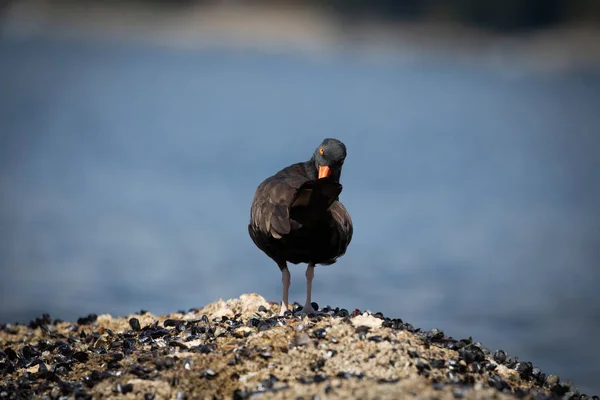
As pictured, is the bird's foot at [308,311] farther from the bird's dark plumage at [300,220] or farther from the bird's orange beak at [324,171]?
the bird's orange beak at [324,171]

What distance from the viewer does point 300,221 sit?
7684 millimetres

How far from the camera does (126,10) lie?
199 ft

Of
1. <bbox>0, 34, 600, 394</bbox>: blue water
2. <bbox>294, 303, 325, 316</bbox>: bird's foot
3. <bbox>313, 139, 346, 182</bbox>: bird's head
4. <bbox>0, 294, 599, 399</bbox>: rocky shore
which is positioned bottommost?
<bbox>0, 294, 599, 399</bbox>: rocky shore

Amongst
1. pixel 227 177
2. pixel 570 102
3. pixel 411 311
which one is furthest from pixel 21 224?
pixel 570 102

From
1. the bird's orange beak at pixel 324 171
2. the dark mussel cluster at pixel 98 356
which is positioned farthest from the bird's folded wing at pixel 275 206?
the dark mussel cluster at pixel 98 356

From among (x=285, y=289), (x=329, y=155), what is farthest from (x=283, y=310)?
(x=329, y=155)

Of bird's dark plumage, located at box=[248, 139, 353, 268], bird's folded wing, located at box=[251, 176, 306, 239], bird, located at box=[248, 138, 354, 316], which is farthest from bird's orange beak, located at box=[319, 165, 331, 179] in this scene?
bird's folded wing, located at box=[251, 176, 306, 239]

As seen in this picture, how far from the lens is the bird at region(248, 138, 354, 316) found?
24.6ft

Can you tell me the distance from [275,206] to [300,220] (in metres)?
0.30

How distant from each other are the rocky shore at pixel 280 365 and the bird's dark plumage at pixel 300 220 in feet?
1.97

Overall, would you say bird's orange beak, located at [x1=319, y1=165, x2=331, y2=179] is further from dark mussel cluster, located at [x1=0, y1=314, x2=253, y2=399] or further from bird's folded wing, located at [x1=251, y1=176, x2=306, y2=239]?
dark mussel cluster, located at [x1=0, y1=314, x2=253, y2=399]

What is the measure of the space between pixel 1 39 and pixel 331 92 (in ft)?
76.1

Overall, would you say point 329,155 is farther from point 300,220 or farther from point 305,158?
point 305,158

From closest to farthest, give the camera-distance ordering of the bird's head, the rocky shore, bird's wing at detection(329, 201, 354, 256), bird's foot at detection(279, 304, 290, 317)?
the rocky shore < bird's wing at detection(329, 201, 354, 256) < bird's foot at detection(279, 304, 290, 317) < the bird's head
